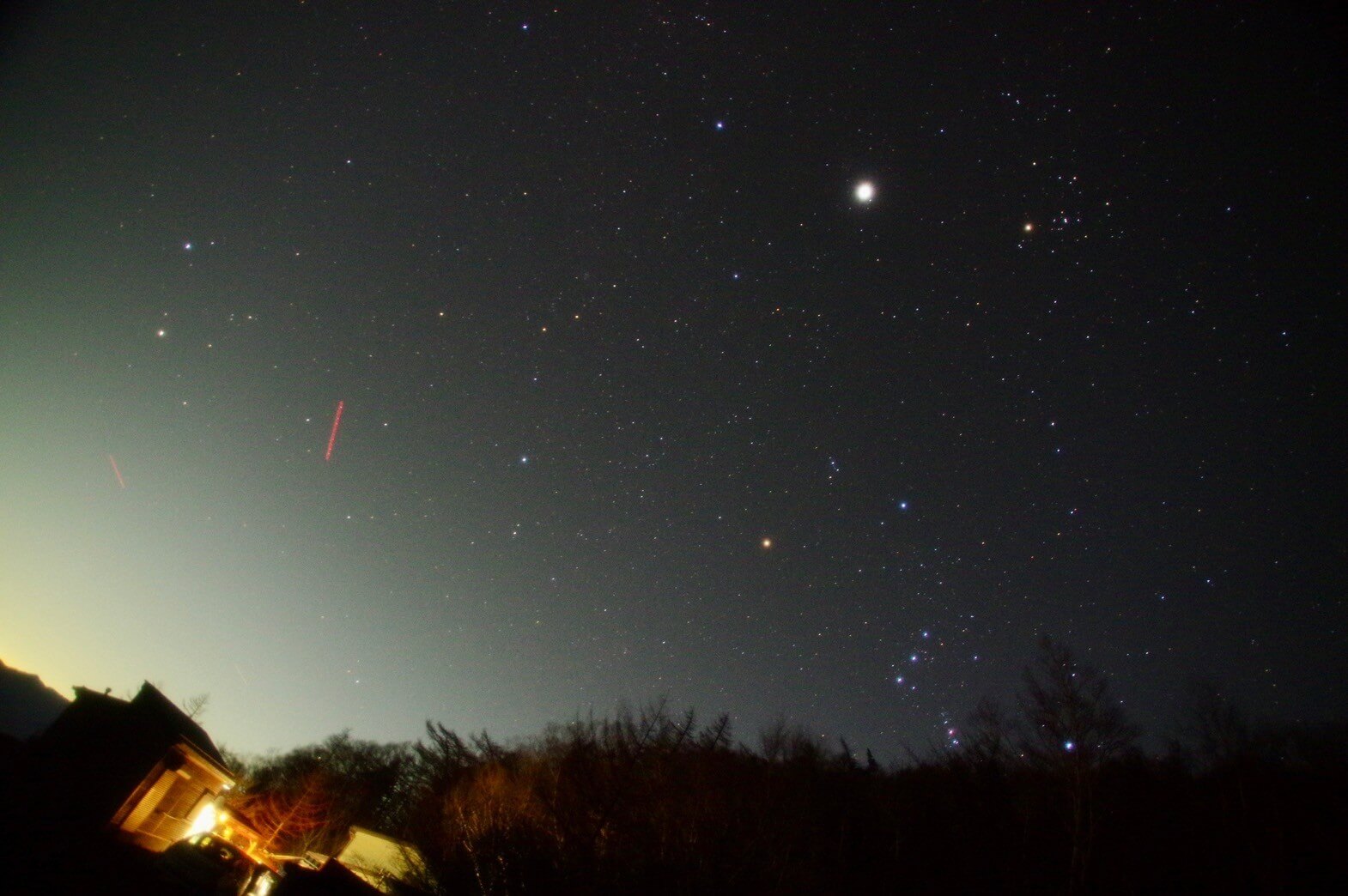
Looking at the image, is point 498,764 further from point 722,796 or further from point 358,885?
point 358,885

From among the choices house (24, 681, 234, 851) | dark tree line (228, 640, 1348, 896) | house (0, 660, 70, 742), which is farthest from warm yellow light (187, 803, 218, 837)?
house (0, 660, 70, 742)

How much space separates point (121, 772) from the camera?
17.6 m

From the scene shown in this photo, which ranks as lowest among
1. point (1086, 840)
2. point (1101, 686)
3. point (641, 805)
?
point (641, 805)

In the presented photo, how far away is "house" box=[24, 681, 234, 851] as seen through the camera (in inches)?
640

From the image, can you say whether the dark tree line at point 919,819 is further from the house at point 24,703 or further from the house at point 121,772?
the house at point 24,703

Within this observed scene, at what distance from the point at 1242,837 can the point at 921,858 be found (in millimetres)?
11797

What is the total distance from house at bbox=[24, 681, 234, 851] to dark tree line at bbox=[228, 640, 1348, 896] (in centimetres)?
842

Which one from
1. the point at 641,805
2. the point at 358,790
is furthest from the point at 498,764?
the point at 641,805

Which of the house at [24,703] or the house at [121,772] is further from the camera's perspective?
the house at [24,703]

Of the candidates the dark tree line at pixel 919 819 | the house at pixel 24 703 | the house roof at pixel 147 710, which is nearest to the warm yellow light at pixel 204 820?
the house roof at pixel 147 710

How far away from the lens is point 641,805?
16141mm

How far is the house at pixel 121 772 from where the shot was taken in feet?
53.4

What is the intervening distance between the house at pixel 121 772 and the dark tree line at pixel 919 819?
8.42 m

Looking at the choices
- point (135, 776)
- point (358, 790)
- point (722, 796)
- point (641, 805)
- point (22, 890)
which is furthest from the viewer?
point (358, 790)
